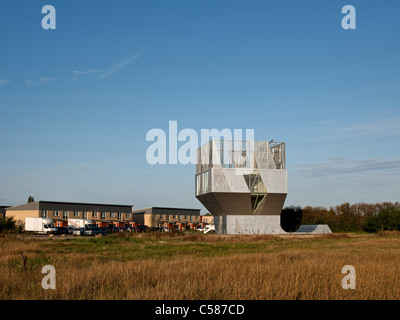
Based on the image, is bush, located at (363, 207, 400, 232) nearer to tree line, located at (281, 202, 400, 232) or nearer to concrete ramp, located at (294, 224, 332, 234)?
tree line, located at (281, 202, 400, 232)

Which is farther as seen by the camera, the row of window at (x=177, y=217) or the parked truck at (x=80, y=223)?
the row of window at (x=177, y=217)

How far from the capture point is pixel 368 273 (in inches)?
601

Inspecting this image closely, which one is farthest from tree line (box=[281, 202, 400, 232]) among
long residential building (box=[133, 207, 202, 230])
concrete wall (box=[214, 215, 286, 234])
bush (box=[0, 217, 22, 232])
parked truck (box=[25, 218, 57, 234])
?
bush (box=[0, 217, 22, 232])

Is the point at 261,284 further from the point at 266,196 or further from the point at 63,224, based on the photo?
the point at 63,224

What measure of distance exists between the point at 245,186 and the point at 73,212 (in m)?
48.5

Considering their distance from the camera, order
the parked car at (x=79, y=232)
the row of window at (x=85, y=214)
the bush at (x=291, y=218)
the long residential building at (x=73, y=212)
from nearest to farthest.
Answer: the parked car at (x=79, y=232) → the bush at (x=291, y=218) → the long residential building at (x=73, y=212) → the row of window at (x=85, y=214)

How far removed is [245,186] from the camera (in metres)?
73.9

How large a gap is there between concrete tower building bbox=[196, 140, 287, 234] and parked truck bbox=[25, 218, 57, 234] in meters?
26.9

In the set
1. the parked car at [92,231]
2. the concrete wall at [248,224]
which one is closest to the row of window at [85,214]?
the parked car at [92,231]

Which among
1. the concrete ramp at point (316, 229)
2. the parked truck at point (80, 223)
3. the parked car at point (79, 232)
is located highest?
the parked truck at point (80, 223)

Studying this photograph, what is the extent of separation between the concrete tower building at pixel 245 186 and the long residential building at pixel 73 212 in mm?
33368

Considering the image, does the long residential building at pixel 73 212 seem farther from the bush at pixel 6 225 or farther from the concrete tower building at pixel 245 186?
the concrete tower building at pixel 245 186

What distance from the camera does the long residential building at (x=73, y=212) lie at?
322 ft
